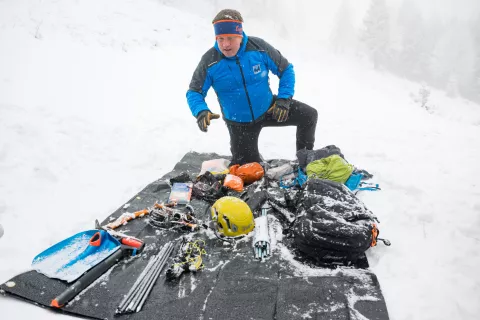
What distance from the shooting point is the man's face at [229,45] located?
3.76m

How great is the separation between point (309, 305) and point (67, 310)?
6.23 ft

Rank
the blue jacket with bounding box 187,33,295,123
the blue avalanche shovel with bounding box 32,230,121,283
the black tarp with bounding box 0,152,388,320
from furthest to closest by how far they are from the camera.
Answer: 1. the blue jacket with bounding box 187,33,295,123
2. the blue avalanche shovel with bounding box 32,230,121,283
3. the black tarp with bounding box 0,152,388,320

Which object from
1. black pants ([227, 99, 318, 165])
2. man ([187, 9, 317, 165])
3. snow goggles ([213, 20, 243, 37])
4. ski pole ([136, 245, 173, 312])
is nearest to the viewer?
ski pole ([136, 245, 173, 312])

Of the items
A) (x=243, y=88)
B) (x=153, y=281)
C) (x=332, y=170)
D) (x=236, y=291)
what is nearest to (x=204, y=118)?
(x=243, y=88)

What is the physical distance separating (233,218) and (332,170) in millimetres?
1680

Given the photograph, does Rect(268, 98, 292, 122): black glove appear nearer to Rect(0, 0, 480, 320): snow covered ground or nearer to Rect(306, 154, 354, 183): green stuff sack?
Rect(306, 154, 354, 183): green stuff sack

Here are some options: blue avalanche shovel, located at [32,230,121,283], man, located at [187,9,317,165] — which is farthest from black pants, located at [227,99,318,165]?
blue avalanche shovel, located at [32,230,121,283]

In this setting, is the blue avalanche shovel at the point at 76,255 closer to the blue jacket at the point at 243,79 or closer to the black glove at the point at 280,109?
the blue jacket at the point at 243,79

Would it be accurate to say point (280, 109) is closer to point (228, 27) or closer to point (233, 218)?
point (228, 27)

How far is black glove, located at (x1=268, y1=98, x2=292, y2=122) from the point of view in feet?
13.7

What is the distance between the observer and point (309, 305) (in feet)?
7.31

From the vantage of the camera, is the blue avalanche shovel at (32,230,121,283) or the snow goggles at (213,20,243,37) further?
the snow goggles at (213,20,243,37)

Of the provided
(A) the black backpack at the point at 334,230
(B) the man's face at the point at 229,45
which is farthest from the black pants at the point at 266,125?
(A) the black backpack at the point at 334,230

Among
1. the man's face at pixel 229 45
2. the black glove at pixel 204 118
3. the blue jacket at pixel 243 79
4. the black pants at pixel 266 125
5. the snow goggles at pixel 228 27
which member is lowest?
the black pants at pixel 266 125
